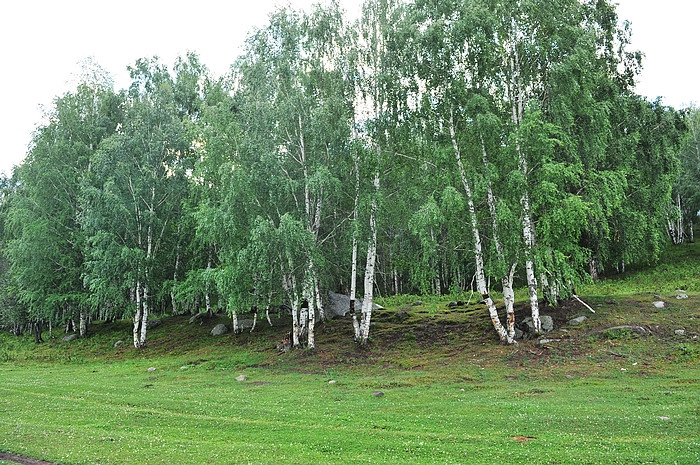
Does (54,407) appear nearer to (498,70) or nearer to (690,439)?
(690,439)

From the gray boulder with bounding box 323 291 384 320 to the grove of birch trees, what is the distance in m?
5.41

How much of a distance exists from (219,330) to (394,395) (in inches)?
922

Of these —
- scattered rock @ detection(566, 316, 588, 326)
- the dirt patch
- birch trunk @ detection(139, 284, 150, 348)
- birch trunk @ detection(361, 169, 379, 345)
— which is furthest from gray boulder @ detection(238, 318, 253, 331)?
the dirt patch

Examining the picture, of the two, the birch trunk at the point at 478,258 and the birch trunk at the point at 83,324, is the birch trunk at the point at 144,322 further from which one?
the birch trunk at the point at 478,258

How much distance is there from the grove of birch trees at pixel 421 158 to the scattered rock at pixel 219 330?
5167 mm

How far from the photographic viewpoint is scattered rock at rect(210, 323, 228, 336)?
1550 inches

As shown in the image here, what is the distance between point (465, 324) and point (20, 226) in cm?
4286

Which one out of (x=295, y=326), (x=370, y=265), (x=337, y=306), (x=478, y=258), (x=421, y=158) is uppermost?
(x=421, y=158)

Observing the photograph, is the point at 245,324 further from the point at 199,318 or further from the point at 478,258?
the point at 478,258

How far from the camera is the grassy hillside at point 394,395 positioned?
12789 mm

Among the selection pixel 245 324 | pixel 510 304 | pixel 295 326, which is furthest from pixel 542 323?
pixel 245 324

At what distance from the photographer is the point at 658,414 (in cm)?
1484

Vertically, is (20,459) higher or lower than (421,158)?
lower

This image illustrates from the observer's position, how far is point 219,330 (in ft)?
130
